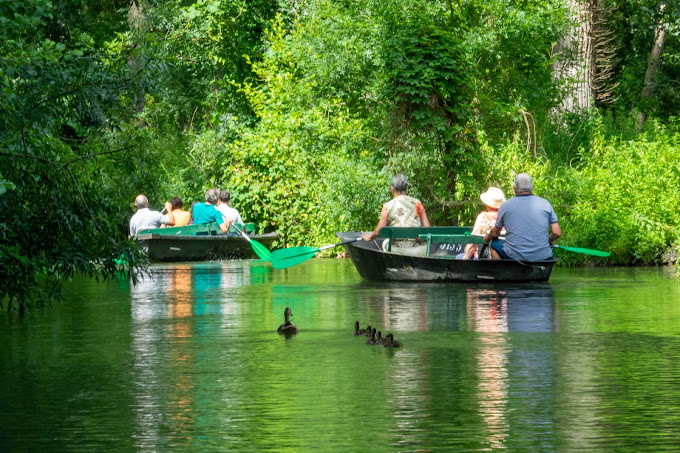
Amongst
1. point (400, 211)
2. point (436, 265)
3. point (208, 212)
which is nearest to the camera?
point (436, 265)

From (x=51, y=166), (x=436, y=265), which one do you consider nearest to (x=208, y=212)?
(x=436, y=265)

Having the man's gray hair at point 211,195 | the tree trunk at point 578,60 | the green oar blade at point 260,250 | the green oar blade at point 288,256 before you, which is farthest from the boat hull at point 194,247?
the tree trunk at point 578,60

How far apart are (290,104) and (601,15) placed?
9.65 m

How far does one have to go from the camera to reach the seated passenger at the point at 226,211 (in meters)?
33.2

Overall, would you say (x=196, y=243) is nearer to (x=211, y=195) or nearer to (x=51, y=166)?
(x=211, y=195)

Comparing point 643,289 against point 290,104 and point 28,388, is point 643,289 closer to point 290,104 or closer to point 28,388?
point 28,388

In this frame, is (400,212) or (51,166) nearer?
(51,166)

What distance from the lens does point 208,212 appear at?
109 feet

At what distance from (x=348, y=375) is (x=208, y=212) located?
23.6m

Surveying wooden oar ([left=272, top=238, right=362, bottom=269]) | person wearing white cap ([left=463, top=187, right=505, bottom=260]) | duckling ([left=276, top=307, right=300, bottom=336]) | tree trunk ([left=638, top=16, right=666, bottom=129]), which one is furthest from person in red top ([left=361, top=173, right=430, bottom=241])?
tree trunk ([left=638, top=16, right=666, bottom=129])

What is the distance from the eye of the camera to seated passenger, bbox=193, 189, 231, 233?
109 ft

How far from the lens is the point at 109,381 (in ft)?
32.6

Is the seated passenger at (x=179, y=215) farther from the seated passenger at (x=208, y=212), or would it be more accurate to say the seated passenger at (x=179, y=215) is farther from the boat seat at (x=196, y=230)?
the boat seat at (x=196, y=230)

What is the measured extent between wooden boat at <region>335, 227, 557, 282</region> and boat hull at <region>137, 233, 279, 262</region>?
882 cm
